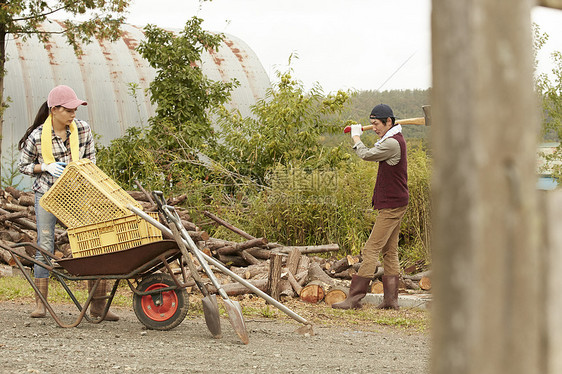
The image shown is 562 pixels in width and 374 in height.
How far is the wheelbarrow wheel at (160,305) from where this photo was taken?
5199 mm

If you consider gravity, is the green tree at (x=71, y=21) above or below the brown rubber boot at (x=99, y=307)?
above

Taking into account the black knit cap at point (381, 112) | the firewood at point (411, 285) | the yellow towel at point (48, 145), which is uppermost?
the black knit cap at point (381, 112)

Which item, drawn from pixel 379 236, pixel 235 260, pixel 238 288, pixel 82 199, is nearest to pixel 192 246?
pixel 82 199

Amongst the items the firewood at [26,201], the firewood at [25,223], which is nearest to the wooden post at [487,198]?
the firewood at [25,223]

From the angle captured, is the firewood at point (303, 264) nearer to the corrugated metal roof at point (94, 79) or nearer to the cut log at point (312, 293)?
the cut log at point (312, 293)

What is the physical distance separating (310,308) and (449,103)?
6.08 m

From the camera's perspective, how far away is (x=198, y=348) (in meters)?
4.66

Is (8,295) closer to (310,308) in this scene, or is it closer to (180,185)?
(310,308)

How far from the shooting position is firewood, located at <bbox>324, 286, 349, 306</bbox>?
23.7 feet

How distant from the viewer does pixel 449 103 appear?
40.4 inches

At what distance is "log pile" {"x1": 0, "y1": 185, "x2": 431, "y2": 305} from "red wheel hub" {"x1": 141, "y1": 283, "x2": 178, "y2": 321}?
1.81 metres

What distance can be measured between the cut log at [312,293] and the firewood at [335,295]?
0.08 metres

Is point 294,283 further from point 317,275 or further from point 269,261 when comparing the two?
point 269,261

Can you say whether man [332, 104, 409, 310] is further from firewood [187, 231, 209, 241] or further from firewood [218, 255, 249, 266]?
firewood [187, 231, 209, 241]
